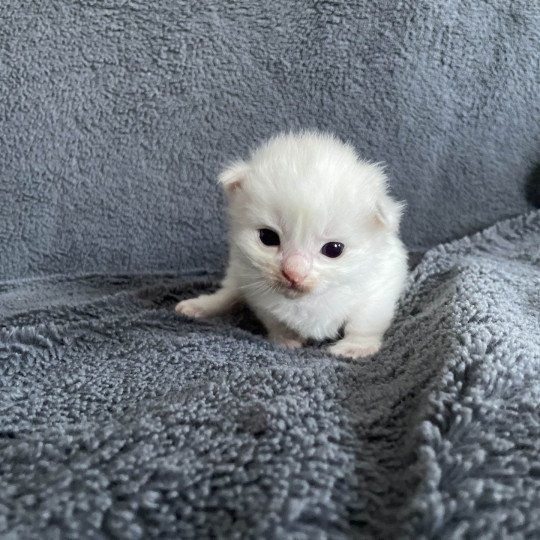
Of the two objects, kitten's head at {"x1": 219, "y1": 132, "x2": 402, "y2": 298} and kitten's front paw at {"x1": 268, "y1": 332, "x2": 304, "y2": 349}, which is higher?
kitten's head at {"x1": 219, "y1": 132, "x2": 402, "y2": 298}

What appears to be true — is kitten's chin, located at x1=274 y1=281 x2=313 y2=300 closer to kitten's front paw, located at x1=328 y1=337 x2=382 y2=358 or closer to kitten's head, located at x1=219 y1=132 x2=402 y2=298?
kitten's head, located at x1=219 y1=132 x2=402 y2=298

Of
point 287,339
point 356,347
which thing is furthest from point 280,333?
point 356,347

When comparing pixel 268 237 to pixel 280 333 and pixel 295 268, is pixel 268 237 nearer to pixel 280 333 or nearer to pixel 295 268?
pixel 295 268

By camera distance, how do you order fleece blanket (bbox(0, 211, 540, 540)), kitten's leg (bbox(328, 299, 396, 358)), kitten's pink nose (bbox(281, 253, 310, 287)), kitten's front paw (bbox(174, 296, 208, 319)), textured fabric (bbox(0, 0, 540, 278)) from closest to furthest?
fleece blanket (bbox(0, 211, 540, 540)) → kitten's pink nose (bbox(281, 253, 310, 287)) → kitten's leg (bbox(328, 299, 396, 358)) → kitten's front paw (bbox(174, 296, 208, 319)) → textured fabric (bbox(0, 0, 540, 278))

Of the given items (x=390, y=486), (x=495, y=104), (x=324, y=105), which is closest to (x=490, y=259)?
(x=495, y=104)

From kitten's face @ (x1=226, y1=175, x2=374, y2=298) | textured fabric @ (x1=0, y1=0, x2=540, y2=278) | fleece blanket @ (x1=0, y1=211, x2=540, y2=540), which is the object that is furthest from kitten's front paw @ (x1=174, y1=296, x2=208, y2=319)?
textured fabric @ (x1=0, y1=0, x2=540, y2=278)

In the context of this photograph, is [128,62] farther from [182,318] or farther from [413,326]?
[413,326]

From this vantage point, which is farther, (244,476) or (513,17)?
(513,17)
